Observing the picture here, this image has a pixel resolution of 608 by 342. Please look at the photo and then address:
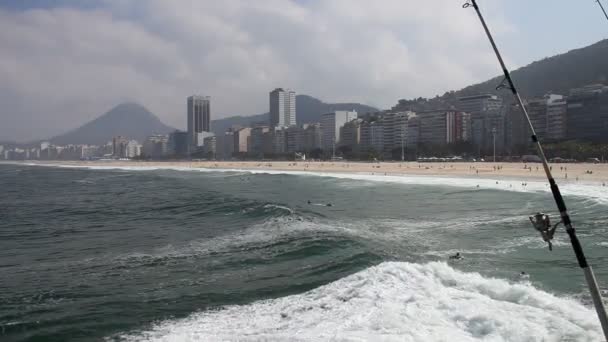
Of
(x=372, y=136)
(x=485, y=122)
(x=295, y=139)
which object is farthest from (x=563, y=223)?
(x=295, y=139)

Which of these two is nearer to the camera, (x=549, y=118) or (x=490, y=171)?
(x=490, y=171)

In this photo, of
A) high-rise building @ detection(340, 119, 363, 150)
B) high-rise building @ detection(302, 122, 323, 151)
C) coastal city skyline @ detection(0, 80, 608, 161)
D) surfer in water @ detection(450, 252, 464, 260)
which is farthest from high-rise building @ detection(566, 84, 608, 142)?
surfer in water @ detection(450, 252, 464, 260)

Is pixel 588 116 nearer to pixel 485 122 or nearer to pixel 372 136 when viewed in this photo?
pixel 485 122

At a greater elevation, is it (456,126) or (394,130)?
(456,126)

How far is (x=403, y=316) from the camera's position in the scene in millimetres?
6934

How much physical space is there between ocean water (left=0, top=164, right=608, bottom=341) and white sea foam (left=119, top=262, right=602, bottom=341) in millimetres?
29

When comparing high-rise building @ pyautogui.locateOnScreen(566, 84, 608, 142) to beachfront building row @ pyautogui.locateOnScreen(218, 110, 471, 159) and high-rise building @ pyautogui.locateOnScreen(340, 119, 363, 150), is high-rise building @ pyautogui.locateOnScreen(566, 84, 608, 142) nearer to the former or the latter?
beachfront building row @ pyautogui.locateOnScreen(218, 110, 471, 159)

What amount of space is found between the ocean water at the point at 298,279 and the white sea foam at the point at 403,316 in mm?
29

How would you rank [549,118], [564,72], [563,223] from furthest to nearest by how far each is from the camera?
[564,72] < [549,118] < [563,223]

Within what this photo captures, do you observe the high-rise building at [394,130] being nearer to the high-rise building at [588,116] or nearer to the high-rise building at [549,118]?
the high-rise building at [549,118]

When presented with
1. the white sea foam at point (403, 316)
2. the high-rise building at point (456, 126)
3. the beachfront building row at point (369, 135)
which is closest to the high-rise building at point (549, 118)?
the beachfront building row at point (369, 135)

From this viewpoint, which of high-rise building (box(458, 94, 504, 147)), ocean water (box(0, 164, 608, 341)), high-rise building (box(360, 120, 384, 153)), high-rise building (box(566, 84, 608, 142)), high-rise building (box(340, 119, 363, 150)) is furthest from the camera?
high-rise building (box(340, 119, 363, 150))

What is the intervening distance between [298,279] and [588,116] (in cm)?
11072

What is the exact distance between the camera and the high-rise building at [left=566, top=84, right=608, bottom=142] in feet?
325
